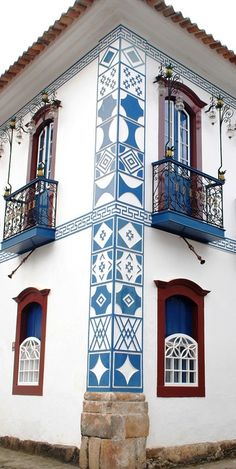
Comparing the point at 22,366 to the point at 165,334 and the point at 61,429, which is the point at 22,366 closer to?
the point at 61,429

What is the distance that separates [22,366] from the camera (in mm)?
9055

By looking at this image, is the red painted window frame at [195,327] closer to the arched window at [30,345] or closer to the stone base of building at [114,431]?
the stone base of building at [114,431]

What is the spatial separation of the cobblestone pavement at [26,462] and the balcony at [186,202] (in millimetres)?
3412

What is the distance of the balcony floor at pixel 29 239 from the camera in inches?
342

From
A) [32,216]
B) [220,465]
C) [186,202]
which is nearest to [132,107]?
[186,202]

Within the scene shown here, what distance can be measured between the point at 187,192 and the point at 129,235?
139 cm

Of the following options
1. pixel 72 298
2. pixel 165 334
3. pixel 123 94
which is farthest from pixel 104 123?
pixel 165 334

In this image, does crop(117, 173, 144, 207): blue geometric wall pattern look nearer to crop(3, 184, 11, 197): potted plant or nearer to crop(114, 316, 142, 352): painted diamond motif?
crop(114, 316, 142, 352): painted diamond motif

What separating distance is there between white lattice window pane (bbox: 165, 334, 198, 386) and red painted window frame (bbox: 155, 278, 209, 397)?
2.9 inches

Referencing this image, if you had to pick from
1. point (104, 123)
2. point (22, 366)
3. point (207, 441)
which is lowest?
point (207, 441)

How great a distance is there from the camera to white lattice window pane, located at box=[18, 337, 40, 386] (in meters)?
8.71

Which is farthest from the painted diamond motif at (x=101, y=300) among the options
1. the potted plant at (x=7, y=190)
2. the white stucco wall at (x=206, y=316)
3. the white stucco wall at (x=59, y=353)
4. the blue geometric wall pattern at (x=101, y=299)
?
the potted plant at (x=7, y=190)

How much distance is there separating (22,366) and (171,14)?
5.78 meters

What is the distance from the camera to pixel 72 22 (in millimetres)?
8516
